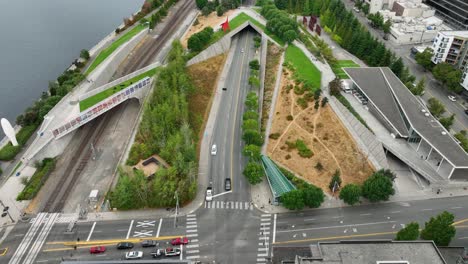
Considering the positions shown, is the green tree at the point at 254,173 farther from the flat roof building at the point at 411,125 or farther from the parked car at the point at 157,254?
the flat roof building at the point at 411,125

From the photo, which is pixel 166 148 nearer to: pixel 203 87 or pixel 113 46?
pixel 203 87

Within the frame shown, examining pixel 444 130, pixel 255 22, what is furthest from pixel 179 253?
pixel 255 22

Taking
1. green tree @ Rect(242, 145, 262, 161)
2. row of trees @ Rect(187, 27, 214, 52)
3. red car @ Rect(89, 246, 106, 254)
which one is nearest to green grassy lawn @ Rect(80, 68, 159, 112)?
row of trees @ Rect(187, 27, 214, 52)

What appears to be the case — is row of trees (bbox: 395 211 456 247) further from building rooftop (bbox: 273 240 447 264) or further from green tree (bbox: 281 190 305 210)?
green tree (bbox: 281 190 305 210)

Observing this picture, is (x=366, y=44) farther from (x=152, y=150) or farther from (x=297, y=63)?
(x=152, y=150)

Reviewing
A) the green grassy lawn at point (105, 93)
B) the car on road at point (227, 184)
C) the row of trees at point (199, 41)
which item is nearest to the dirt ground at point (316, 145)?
the car on road at point (227, 184)
